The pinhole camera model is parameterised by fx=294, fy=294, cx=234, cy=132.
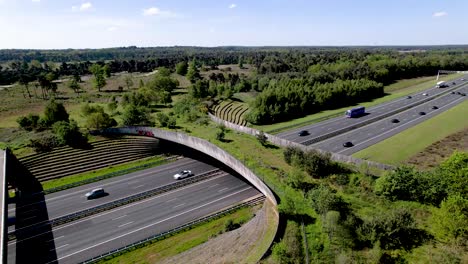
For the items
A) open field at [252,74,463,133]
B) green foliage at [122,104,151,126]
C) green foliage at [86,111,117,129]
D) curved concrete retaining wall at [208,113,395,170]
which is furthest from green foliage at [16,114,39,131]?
open field at [252,74,463,133]

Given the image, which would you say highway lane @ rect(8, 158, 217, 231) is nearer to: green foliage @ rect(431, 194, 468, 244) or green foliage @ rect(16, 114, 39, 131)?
green foliage @ rect(16, 114, 39, 131)

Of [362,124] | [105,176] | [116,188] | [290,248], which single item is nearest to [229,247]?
[290,248]

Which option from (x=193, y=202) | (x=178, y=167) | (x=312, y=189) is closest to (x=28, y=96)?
(x=178, y=167)

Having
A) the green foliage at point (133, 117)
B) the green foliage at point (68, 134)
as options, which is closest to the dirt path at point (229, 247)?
the green foliage at point (68, 134)

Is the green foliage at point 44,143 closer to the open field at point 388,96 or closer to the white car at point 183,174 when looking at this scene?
the white car at point 183,174

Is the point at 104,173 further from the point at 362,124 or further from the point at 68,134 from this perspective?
the point at 362,124
